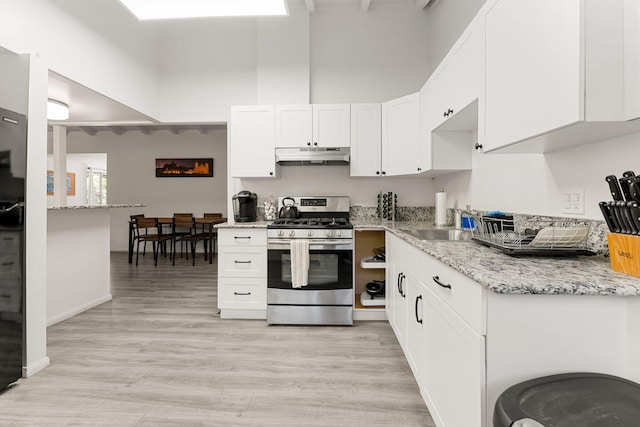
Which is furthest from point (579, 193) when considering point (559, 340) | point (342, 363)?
point (342, 363)

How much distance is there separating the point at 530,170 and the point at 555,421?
1598 millimetres

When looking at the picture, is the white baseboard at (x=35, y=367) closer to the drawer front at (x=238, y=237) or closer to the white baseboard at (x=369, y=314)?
the drawer front at (x=238, y=237)

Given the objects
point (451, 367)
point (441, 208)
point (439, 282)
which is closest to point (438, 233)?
point (441, 208)

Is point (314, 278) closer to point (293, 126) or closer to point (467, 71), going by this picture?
point (293, 126)

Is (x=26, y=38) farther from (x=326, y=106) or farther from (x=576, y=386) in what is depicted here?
(x=576, y=386)

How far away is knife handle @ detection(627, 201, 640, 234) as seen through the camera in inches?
38.5

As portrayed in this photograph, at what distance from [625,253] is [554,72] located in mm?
654

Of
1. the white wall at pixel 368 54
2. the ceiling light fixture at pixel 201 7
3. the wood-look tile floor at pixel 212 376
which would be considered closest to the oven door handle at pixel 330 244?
the wood-look tile floor at pixel 212 376

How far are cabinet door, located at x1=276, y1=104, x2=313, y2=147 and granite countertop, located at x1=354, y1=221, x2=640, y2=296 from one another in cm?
232

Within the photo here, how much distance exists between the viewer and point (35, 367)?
2133 millimetres

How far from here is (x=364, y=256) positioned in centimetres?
342

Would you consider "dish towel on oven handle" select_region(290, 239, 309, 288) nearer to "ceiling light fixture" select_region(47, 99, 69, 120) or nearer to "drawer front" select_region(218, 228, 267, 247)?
"drawer front" select_region(218, 228, 267, 247)

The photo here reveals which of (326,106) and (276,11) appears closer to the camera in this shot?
(276,11)

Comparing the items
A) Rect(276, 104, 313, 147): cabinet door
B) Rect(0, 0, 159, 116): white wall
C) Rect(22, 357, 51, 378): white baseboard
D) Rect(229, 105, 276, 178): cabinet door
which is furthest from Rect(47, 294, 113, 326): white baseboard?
Rect(276, 104, 313, 147): cabinet door
